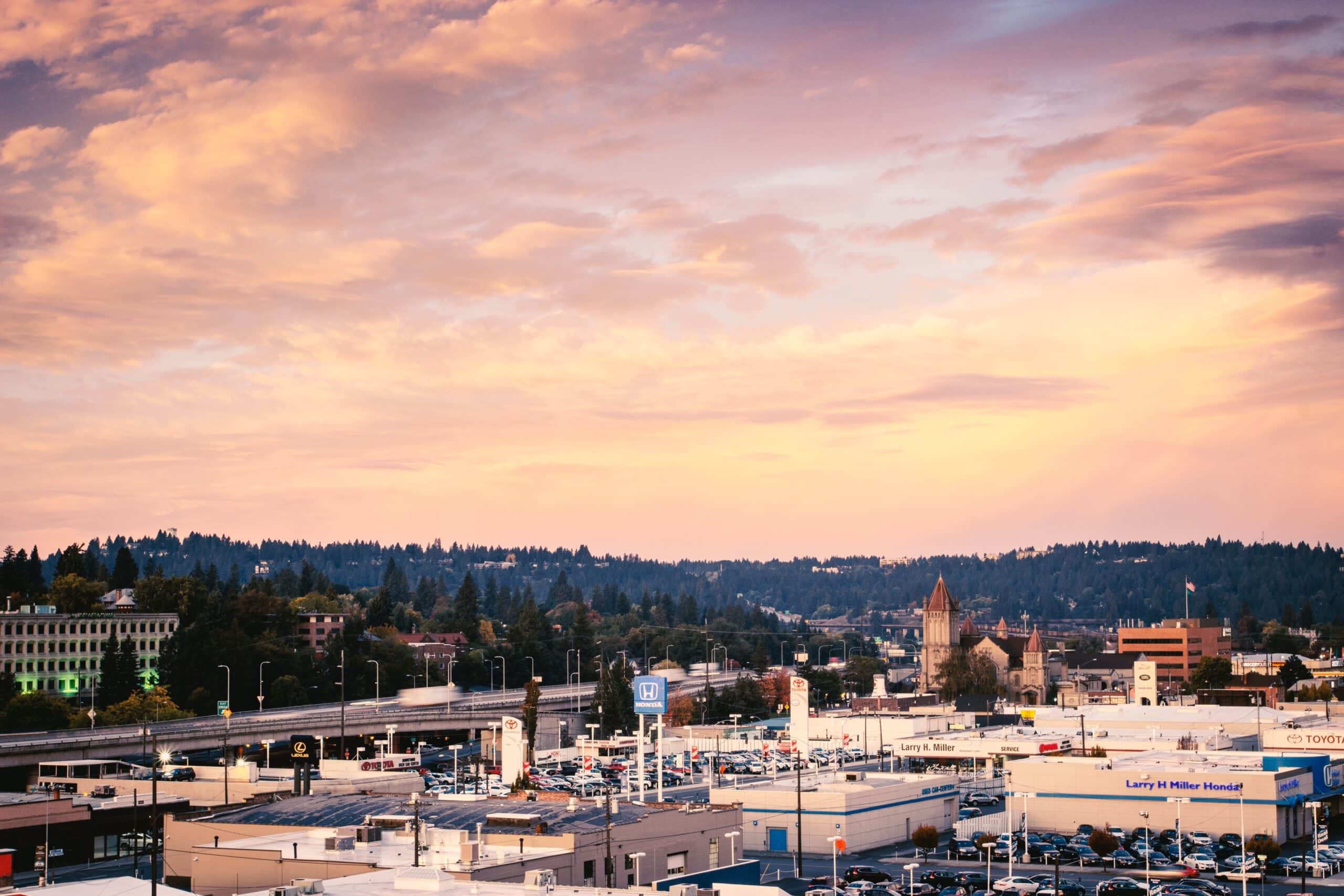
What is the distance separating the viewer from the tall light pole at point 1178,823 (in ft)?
272

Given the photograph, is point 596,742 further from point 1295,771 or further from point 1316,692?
point 1316,692

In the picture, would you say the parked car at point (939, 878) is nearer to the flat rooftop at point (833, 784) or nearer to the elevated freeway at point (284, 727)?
the flat rooftop at point (833, 784)

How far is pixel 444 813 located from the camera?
68.8 meters

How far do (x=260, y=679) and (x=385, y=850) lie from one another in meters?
125

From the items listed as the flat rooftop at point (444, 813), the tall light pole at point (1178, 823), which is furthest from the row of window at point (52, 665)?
the tall light pole at point (1178, 823)

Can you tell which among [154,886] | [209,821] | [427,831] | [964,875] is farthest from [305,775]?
[154,886]

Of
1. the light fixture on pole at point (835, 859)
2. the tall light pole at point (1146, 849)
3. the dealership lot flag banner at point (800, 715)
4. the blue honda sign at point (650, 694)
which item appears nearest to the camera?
the light fixture on pole at point (835, 859)

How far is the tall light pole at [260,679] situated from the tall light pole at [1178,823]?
374 feet

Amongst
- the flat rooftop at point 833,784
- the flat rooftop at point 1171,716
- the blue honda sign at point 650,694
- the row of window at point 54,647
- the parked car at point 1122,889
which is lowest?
the parked car at point 1122,889

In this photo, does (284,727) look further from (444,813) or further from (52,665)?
(444,813)

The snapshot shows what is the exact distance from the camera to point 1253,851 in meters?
86.6

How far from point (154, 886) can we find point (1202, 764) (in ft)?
233

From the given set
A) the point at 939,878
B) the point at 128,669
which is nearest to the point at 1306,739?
the point at 939,878

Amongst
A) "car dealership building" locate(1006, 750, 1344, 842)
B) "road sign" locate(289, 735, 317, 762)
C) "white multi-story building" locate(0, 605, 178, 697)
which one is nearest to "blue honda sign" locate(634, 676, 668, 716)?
"car dealership building" locate(1006, 750, 1344, 842)
